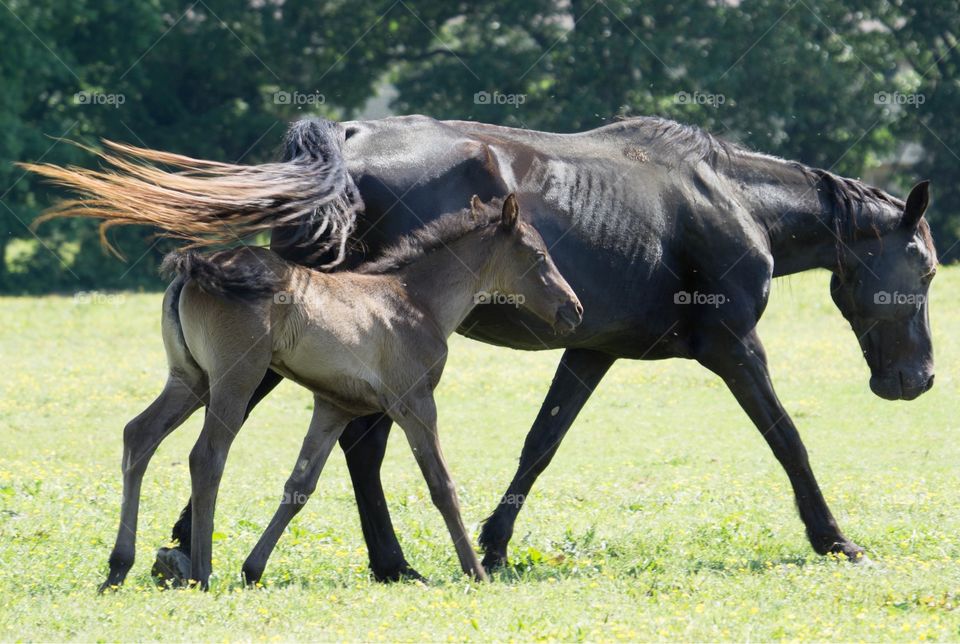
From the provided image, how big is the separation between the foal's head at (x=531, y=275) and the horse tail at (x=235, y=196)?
76 cm

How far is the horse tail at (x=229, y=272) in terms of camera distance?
5.79 m

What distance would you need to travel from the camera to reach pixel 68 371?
15.5m

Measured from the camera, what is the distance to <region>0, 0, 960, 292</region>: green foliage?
2842 centimetres

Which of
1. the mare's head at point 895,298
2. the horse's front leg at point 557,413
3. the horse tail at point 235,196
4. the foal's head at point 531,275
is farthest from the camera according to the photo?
the mare's head at point 895,298

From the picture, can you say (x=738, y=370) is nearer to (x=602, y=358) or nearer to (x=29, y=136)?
(x=602, y=358)

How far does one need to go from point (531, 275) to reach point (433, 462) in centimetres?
112

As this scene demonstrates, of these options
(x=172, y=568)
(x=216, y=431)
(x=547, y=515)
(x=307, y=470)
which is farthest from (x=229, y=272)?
(x=547, y=515)

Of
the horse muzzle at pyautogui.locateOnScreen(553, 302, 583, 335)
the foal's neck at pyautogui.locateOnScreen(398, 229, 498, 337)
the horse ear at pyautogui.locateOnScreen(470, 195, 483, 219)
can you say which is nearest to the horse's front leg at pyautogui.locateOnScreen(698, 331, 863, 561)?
the horse muzzle at pyautogui.locateOnScreen(553, 302, 583, 335)

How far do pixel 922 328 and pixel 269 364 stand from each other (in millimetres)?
4439

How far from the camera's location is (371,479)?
6871 millimetres

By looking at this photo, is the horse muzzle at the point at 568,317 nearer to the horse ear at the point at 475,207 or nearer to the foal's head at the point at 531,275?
the foal's head at the point at 531,275

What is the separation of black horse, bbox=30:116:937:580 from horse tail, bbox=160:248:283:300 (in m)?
0.59

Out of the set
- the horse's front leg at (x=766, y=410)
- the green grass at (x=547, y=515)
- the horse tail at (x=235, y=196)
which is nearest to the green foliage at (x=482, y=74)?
the green grass at (x=547, y=515)

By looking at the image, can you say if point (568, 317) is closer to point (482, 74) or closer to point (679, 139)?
point (679, 139)
